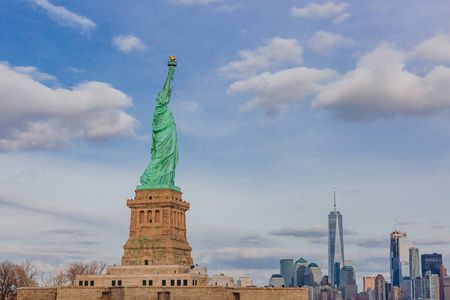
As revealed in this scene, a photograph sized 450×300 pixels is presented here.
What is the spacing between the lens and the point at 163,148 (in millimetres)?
134250

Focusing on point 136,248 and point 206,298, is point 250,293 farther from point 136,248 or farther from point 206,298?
point 136,248

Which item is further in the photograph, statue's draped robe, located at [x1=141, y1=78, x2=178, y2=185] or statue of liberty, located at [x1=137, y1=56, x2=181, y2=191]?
statue's draped robe, located at [x1=141, y1=78, x2=178, y2=185]

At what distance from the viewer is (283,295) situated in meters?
119

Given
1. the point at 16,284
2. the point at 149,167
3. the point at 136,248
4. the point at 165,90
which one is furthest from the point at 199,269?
the point at 16,284

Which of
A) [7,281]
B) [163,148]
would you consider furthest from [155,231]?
[7,281]

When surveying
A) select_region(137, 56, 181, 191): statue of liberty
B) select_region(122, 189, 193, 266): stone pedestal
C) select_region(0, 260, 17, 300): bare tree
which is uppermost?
Answer: select_region(137, 56, 181, 191): statue of liberty

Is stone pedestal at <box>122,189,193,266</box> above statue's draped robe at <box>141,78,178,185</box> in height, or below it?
below

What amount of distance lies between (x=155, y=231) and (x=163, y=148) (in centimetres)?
1631

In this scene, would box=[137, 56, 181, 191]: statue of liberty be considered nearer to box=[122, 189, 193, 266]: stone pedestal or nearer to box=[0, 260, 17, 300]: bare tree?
box=[122, 189, 193, 266]: stone pedestal

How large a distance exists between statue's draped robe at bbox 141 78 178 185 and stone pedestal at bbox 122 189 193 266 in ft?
9.90

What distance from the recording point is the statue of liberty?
5192 inches

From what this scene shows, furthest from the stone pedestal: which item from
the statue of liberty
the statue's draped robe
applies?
the statue's draped robe

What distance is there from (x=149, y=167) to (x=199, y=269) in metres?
21.2

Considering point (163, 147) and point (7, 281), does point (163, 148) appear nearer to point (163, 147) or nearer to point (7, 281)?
point (163, 147)
